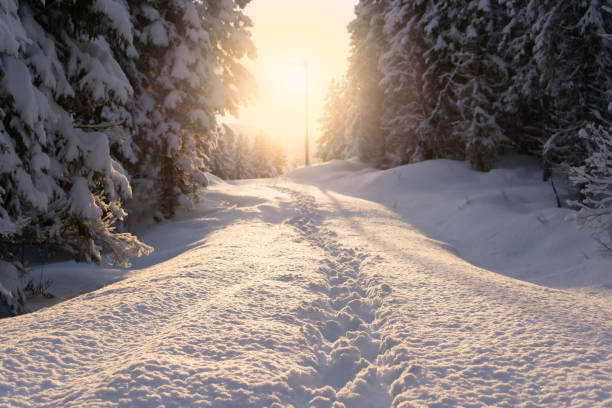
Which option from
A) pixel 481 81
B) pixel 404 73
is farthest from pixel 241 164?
pixel 481 81

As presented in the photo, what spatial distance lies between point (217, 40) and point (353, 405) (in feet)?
39.5

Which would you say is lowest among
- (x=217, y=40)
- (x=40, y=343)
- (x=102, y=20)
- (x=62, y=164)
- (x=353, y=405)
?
(x=353, y=405)

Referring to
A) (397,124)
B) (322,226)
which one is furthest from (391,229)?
(397,124)

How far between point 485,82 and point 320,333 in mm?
14555

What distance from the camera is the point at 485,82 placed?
14258 mm

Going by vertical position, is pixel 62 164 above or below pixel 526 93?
below

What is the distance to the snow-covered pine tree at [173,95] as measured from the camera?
→ 31.5ft

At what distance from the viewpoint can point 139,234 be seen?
9.38 m

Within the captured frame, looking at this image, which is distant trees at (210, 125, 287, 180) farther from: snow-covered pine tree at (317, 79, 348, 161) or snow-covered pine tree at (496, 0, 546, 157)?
snow-covered pine tree at (496, 0, 546, 157)

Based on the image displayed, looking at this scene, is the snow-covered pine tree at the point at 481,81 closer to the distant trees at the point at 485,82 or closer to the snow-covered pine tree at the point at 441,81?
the distant trees at the point at 485,82

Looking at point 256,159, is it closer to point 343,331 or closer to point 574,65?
point 574,65

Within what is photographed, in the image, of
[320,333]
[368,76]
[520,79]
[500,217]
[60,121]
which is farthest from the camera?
[368,76]

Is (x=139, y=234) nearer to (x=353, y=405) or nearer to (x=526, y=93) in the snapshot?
(x=353, y=405)

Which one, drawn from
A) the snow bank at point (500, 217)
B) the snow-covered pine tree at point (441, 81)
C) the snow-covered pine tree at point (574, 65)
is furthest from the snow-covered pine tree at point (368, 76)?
the snow-covered pine tree at point (574, 65)
